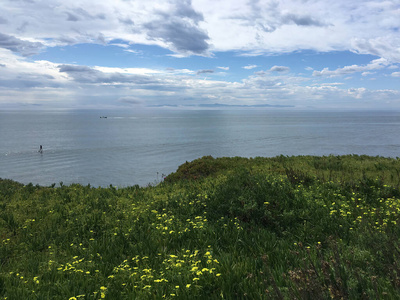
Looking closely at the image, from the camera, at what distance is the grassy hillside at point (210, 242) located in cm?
482

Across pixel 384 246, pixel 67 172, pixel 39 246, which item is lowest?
pixel 67 172

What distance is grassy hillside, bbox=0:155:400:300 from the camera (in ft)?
15.8

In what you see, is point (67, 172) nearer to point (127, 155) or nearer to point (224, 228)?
point (127, 155)

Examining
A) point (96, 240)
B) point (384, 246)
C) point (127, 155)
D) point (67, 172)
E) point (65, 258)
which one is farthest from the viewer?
point (127, 155)

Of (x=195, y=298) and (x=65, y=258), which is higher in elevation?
(x=195, y=298)

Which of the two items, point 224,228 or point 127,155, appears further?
point 127,155

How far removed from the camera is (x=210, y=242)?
7.48 meters

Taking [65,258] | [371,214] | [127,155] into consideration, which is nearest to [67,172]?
[127,155]

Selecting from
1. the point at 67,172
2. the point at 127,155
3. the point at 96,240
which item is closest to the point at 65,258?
the point at 96,240

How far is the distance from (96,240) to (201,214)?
3350mm

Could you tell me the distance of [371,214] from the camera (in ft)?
28.0

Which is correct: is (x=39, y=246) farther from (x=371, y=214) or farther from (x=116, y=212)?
(x=371, y=214)

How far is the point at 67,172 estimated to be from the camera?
4541cm

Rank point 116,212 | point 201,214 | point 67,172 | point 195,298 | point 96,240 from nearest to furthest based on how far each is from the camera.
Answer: point 195,298
point 96,240
point 201,214
point 116,212
point 67,172
